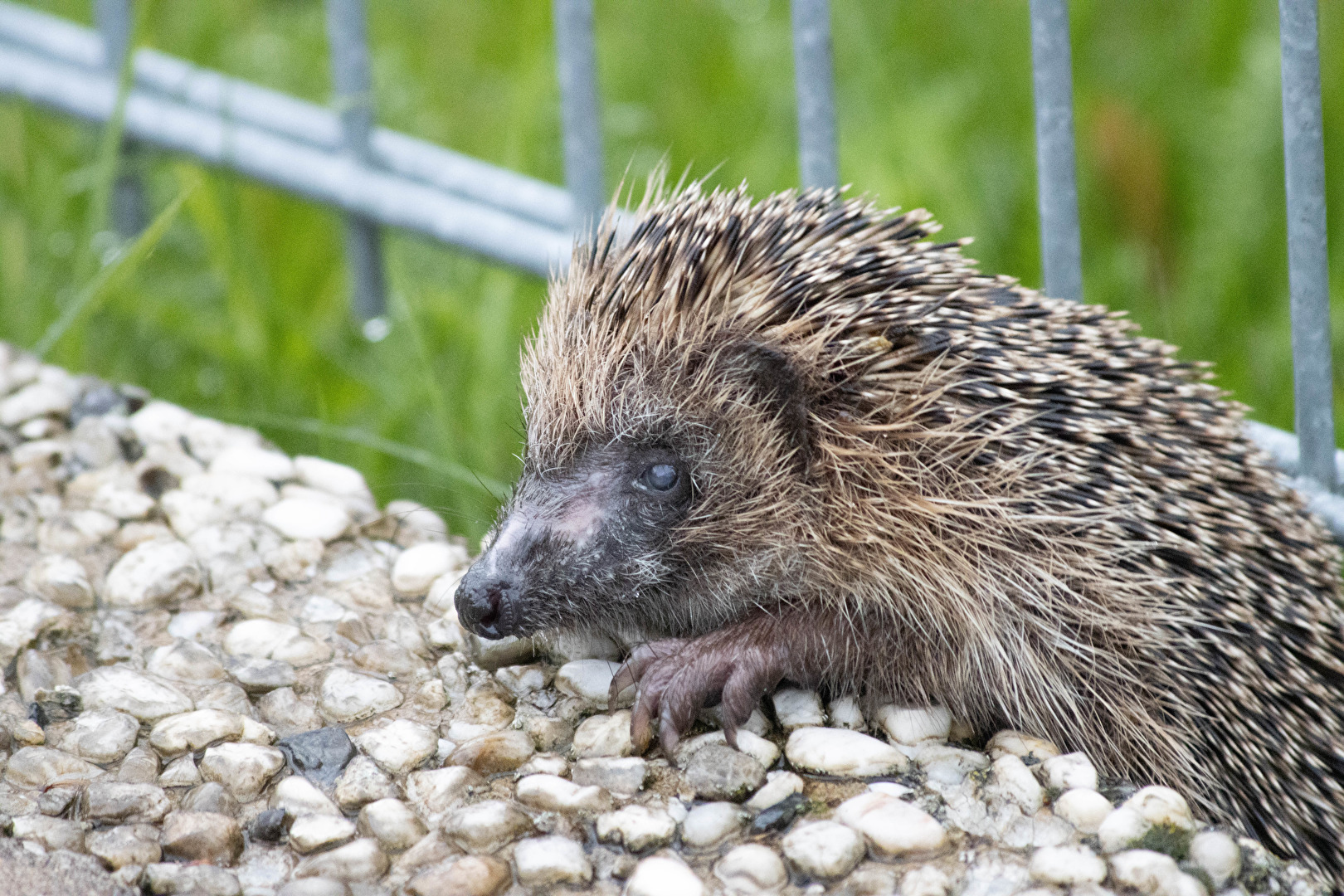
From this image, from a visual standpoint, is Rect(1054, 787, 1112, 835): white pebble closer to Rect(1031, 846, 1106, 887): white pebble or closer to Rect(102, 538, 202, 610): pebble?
Rect(1031, 846, 1106, 887): white pebble

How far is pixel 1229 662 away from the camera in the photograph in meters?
2.96

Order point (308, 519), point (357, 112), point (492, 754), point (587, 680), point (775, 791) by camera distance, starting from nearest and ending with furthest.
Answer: point (775, 791)
point (492, 754)
point (587, 680)
point (308, 519)
point (357, 112)

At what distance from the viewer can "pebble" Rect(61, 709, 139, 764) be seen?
2.77 metres

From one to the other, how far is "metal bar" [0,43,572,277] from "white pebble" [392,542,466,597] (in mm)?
1068

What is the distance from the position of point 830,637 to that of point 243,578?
1.23 meters

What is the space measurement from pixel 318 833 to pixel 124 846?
0.29 m

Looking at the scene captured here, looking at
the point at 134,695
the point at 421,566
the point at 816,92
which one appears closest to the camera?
the point at 134,695

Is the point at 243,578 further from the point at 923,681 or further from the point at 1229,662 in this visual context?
the point at 1229,662

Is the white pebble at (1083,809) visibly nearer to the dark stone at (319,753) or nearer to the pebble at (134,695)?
the dark stone at (319,753)

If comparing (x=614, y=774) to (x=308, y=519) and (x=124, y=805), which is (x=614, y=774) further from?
(x=308, y=519)

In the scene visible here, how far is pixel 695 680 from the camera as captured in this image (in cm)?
283

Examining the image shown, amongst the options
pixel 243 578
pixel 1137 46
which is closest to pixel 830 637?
pixel 243 578

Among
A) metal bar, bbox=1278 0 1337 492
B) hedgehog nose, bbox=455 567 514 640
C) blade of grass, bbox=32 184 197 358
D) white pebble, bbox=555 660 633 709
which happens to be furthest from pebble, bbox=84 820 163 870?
metal bar, bbox=1278 0 1337 492

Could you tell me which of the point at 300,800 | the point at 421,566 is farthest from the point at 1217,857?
the point at 421,566
